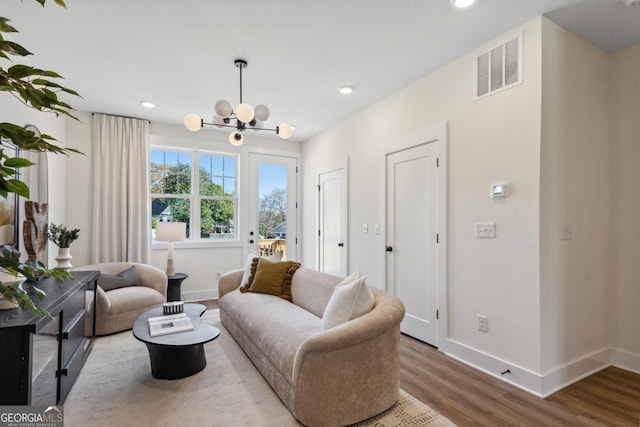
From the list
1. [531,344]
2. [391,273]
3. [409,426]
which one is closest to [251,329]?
[409,426]

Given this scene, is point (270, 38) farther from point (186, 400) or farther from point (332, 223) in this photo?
point (332, 223)

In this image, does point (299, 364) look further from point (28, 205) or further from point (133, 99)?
point (133, 99)

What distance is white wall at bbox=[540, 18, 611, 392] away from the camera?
7.88 feet

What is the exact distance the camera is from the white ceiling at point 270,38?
2.26m

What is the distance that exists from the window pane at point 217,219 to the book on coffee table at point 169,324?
8.55 ft

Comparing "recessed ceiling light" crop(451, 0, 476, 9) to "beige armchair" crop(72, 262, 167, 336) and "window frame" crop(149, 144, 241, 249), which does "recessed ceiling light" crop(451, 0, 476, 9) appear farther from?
"window frame" crop(149, 144, 241, 249)

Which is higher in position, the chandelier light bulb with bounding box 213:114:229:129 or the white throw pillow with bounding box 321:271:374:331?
the chandelier light bulb with bounding box 213:114:229:129

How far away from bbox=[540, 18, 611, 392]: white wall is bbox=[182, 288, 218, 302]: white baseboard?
429 centimetres

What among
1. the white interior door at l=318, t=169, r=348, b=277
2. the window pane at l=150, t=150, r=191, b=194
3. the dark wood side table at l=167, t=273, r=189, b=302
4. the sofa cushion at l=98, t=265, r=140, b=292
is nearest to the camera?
the sofa cushion at l=98, t=265, r=140, b=292

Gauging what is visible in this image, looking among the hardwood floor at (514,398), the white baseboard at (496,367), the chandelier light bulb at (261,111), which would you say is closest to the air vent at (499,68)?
the chandelier light bulb at (261,111)

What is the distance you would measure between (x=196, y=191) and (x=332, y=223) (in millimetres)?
2181

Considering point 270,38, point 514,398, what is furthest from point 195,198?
point 514,398

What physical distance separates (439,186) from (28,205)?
358cm

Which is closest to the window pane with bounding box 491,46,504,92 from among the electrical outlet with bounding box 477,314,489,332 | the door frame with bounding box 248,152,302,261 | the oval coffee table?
the electrical outlet with bounding box 477,314,489,332
